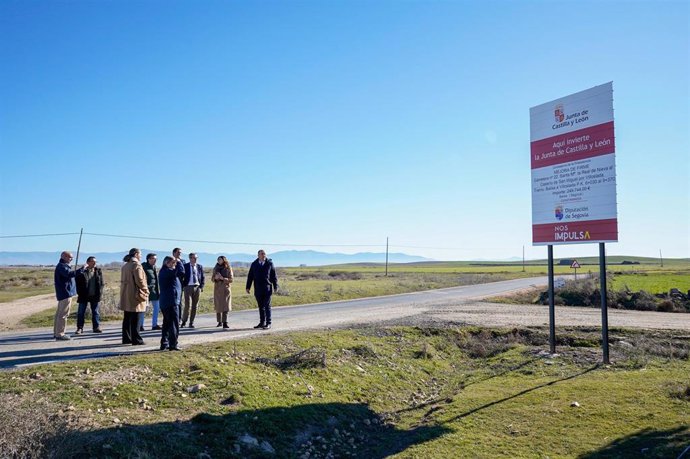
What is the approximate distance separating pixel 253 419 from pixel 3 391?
3.69m

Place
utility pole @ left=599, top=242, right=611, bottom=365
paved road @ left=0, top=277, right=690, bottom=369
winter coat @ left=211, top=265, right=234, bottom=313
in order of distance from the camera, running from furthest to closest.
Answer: winter coat @ left=211, top=265, right=234, bottom=313 → utility pole @ left=599, top=242, right=611, bottom=365 → paved road @ left=0, top=277, right=690, bottom=369

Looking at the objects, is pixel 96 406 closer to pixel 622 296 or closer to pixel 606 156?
pixel 606 156

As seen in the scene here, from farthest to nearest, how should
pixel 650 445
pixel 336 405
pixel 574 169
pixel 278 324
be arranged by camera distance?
pixel 278 324
pixel 574 169
pixel 336 405
pixel 650 445

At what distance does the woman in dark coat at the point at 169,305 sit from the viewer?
32.2ft

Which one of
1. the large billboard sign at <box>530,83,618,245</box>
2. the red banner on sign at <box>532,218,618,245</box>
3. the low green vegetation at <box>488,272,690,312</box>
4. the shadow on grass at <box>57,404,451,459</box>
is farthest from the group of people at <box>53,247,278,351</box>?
the low green vegetation at <box>488,272,690,312</box>

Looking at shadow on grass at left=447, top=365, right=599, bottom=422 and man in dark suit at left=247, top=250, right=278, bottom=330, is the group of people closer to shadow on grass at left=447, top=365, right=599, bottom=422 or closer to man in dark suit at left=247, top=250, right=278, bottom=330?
man in dark suit at left=247, top=250, right=278, bottom=330

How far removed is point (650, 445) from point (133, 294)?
981 cm

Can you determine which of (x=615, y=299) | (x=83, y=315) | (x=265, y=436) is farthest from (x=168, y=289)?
(x=615, y=299)

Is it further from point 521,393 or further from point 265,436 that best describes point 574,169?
point 265,436

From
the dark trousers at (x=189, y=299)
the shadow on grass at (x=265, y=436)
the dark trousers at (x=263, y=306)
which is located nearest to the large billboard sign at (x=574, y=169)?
the shadow on grass at (x=265, y=436)

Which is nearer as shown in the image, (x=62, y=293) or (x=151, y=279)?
(x=62, y=293)

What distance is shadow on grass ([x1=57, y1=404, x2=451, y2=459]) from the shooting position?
225 inches

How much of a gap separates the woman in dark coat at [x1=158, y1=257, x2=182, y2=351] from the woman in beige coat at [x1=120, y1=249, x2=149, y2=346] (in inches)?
25.7

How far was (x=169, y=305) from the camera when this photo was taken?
990 cm
